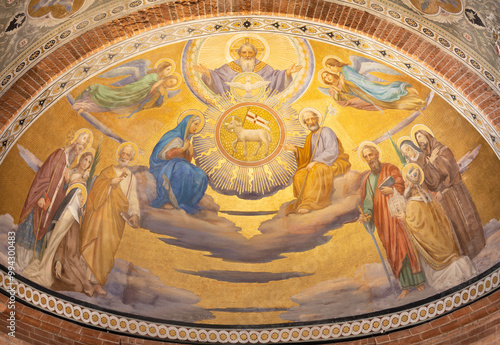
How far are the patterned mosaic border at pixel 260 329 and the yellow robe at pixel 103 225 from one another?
2.35 feet

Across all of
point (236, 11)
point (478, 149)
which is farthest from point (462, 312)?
point (236, 11)

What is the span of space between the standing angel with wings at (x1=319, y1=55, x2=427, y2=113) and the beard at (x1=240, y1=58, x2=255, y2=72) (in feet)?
3.54

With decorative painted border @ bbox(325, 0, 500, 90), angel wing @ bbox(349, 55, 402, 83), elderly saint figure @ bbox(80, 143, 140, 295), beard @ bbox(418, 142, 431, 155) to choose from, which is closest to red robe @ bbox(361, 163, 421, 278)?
beard @ bbox(418, 142, 431, 155)

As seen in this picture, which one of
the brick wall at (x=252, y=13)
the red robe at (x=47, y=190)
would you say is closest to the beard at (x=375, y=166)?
the brick wall at (x=252, y=13)

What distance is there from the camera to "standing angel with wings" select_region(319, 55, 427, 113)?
10.0 m

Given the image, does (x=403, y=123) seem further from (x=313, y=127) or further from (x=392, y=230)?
(x=392, y=230)

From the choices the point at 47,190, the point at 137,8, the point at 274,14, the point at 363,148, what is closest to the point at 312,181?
the point at 363,148

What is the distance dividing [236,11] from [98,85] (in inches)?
94.1

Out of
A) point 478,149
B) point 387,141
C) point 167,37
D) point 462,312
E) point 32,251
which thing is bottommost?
point 462,312

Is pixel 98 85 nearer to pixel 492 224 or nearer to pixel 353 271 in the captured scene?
pixel 353 271

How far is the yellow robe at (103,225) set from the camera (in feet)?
34.0

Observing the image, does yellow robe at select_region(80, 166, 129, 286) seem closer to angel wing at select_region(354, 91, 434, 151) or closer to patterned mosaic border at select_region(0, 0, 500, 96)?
patterned mosaic border at select_region(0, 0, 500, 96)

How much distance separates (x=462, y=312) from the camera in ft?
30.5

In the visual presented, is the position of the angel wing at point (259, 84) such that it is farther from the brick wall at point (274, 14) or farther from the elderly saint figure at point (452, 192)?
the elderly saint figure at point (452, 192)
